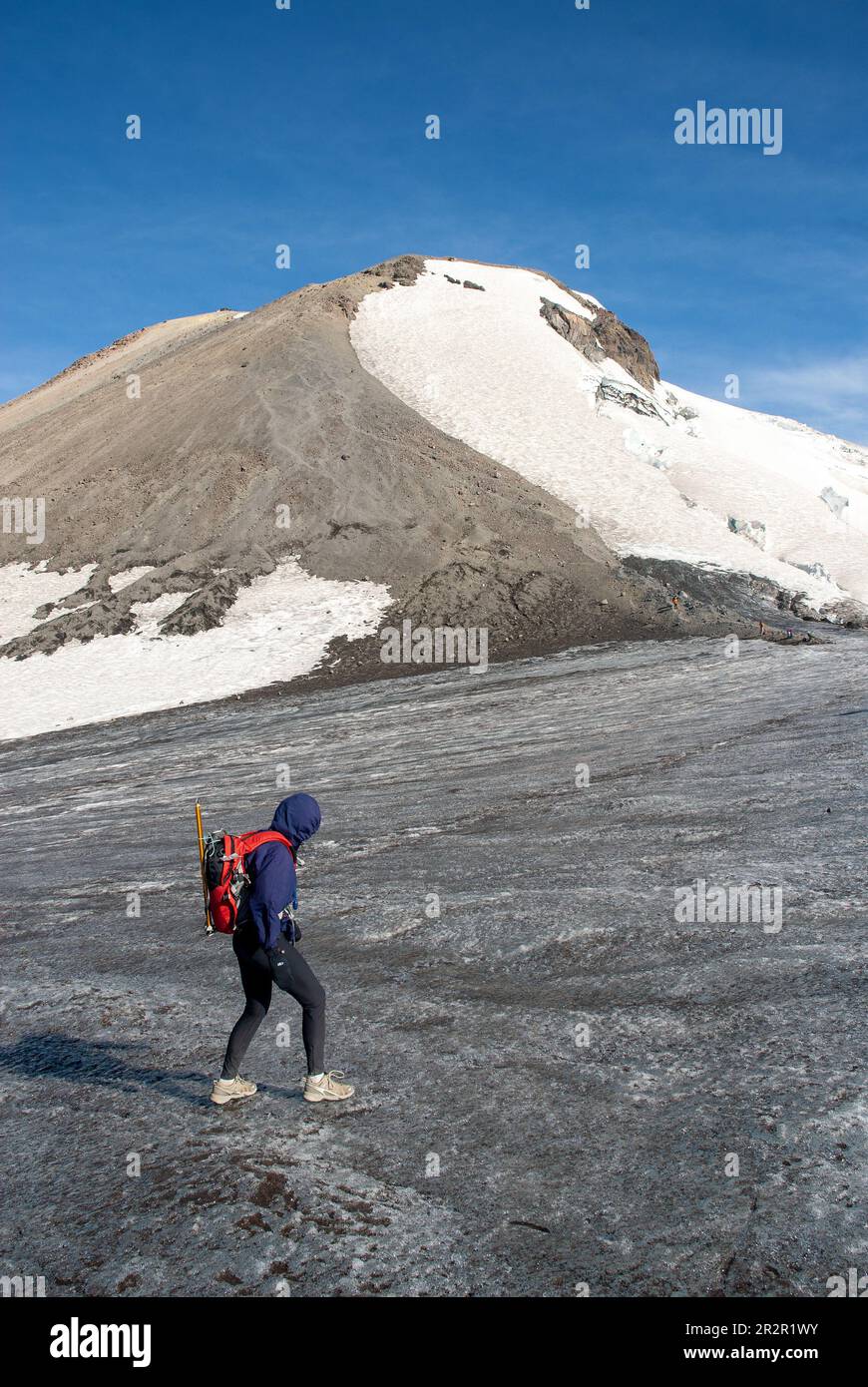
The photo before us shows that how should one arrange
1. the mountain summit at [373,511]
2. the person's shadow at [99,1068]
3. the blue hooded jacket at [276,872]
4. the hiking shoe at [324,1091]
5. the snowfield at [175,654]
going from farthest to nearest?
the mountain summit at [373,511] < the snowfield at [175,654] < the person's shadow at [99,1068] < the hiking shoe at [324,1091] < the blue hooded jacket at [276,872]

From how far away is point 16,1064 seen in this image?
7.98 meters

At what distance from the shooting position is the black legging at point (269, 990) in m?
6.51

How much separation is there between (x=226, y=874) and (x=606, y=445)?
45.9 m

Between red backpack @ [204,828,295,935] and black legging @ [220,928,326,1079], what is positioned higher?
red backpack @ [204,828,295,935]

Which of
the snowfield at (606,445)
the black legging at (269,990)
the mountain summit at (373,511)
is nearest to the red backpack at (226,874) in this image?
the black legging at (269,990)

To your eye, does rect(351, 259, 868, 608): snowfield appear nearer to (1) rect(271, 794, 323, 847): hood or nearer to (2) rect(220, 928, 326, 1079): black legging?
(1) rect(271, 794, 323, 847): hood

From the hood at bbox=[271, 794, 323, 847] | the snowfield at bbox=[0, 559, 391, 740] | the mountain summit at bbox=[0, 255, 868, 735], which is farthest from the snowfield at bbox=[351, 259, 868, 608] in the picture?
the hood at bbox=[271, 794, 323, 847]

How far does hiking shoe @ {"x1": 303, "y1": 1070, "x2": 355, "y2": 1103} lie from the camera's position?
22.4 ft

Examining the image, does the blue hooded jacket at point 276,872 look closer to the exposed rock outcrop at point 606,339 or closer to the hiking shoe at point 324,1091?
the hiking shoe at point 324,1091

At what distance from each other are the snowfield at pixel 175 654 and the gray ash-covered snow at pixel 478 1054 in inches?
491

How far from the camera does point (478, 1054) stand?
751 centimetres

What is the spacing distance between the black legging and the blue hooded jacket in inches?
6.5

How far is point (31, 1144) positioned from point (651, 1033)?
4.45 meters

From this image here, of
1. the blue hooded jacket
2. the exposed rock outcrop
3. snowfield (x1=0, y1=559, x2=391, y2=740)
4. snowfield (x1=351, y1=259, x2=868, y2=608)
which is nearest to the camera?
the blue hooded jacket
